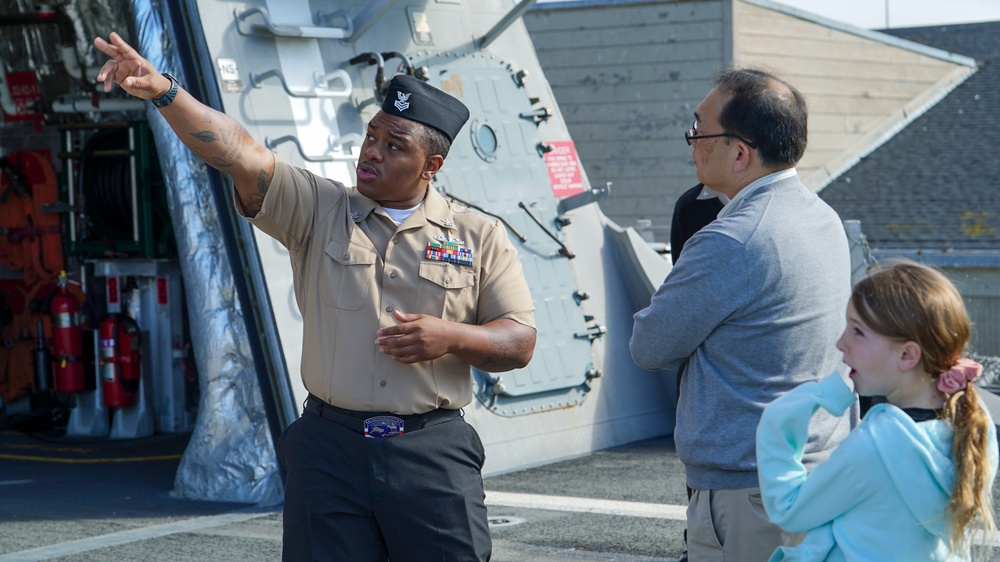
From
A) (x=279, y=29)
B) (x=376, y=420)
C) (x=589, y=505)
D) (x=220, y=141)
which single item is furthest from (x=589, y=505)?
(x=220, y=141)

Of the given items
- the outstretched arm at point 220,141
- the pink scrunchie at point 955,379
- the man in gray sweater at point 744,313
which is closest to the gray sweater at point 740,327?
the man in gray sweater at point 744,313

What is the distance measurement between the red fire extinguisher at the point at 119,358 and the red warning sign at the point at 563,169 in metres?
3.43

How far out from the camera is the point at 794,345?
2939 millimetres

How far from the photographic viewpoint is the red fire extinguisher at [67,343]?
9.21m

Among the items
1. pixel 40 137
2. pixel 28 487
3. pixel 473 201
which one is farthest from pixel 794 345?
pixel 40 137

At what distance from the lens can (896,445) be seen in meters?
2.37

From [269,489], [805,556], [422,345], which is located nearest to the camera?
[805,556]

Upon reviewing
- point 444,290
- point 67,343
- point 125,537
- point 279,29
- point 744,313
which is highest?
point 279,29

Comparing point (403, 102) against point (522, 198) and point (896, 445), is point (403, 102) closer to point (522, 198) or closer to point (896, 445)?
point (896, 445)

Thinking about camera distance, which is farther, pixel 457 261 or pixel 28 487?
pixel 28 487

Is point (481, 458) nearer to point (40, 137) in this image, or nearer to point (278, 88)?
point (278, 88)

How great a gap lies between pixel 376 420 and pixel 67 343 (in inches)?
266

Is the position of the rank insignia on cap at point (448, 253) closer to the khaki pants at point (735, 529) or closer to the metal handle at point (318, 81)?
the khaki pants at point (735, 529)

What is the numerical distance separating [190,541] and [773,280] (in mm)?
3805
